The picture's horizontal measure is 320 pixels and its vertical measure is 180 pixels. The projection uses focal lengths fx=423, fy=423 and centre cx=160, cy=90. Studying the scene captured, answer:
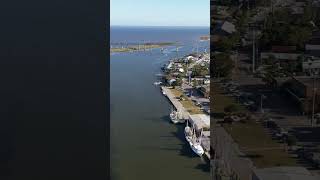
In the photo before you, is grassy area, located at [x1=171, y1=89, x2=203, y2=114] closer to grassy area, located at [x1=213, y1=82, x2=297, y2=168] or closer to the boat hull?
the boat hull

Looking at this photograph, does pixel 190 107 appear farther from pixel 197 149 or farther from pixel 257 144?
pixel 257 144

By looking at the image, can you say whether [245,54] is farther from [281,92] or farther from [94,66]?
[94,66]

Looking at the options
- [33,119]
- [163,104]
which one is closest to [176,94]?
[163,104]

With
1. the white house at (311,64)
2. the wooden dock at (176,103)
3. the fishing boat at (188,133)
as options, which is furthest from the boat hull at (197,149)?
the white house at (311,64)

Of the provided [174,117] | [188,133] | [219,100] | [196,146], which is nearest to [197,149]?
[196,146]

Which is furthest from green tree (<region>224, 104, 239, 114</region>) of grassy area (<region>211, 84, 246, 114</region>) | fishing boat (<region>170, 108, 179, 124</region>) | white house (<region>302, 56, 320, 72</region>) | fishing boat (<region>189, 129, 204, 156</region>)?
fishing boat (<region>170, 108, 179, 124</region>)

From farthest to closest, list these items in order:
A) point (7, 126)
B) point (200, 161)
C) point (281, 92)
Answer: point (200, 161), point (7, 126), point (281, 92)
